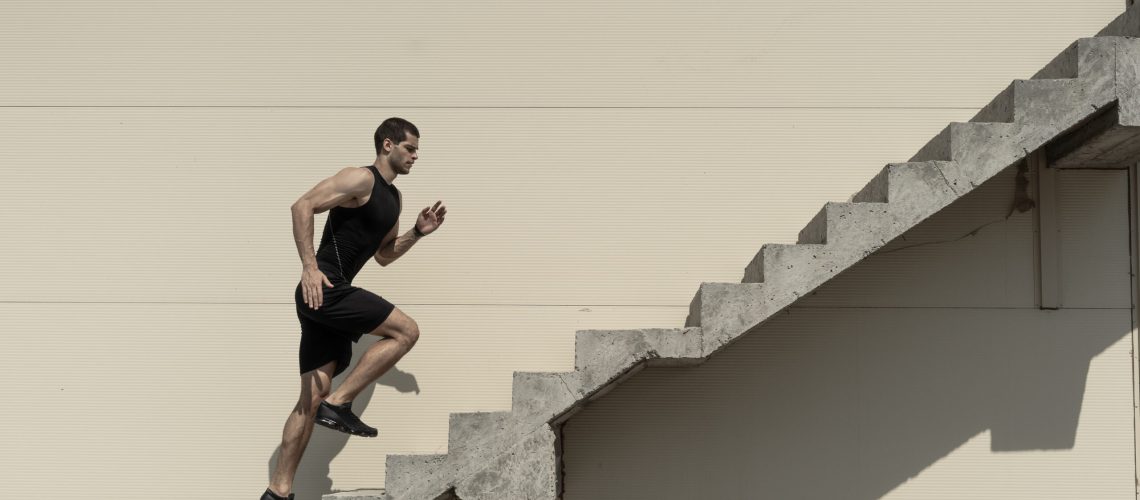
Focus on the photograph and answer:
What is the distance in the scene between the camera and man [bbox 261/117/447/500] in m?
4.62

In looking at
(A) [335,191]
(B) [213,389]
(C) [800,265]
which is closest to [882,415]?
(C) [800,265]

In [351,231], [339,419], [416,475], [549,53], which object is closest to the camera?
[416,475]

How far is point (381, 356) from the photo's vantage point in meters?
4.69

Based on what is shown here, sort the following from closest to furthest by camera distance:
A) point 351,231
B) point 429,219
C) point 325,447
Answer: point 351,231 → point 429,219 → point 325,447

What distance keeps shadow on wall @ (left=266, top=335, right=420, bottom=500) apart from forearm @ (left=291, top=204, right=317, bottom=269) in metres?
1.24

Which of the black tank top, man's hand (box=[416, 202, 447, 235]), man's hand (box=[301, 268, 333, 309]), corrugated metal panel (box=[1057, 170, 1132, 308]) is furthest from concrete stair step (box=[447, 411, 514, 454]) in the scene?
corrugated metal panel (box=[1057, 170, 1132, 308])

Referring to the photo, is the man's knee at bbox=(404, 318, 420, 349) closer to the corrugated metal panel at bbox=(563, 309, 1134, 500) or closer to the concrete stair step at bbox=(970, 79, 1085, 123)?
the corrugated metal panel at bbox=(563, 309, 1134, 500)

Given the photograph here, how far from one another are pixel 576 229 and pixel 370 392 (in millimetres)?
1531

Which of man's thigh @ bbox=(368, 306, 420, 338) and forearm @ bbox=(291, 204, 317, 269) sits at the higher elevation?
forearm @ bbox=(291, 204, 317, 269)

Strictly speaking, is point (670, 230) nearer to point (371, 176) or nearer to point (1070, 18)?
→ point (371, 176)

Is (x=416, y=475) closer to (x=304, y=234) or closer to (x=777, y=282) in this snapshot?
(x=304, y=234)

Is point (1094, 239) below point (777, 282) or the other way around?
the other way around

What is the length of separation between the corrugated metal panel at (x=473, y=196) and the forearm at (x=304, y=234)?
119 cm

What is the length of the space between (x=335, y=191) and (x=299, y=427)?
1208 millimetres
